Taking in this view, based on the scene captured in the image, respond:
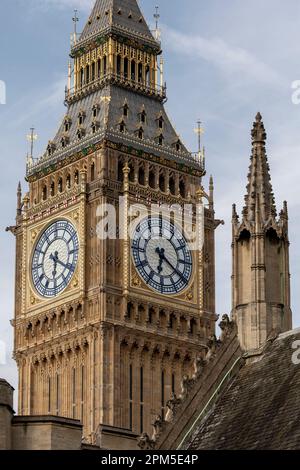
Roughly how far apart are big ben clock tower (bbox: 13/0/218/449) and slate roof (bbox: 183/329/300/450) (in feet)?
131

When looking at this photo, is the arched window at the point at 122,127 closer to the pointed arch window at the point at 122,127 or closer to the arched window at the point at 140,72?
the pointed arch window at the point at 122,127

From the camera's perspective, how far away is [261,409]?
47500mm

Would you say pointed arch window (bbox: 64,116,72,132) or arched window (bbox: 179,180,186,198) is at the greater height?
pointed arch window (bbox: 64,116,72,132)

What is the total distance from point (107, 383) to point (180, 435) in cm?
4203

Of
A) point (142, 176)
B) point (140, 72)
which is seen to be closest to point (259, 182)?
point (142, 176)

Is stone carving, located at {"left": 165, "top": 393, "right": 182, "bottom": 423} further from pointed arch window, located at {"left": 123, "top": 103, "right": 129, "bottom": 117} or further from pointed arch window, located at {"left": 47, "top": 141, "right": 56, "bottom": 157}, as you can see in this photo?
pointed arch window, located at {"left": 47, "top": 141, "right": 56, "bottom": 157}

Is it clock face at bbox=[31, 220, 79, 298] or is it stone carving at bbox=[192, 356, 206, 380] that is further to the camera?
clock face at bbox=[31, 220, 79, 298]

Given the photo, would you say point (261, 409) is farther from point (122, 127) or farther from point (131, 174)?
point (122, 127)

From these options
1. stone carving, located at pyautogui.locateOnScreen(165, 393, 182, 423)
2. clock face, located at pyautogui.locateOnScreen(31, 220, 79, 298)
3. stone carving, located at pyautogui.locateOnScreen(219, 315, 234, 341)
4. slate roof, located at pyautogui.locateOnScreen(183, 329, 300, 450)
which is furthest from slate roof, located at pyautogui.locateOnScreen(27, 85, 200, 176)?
slate roof, located at pyautogui.locateOnScreen(183, 329, 300, 450)

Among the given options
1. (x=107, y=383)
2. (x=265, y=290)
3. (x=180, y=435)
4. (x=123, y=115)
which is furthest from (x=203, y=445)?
(x=123, y=115)

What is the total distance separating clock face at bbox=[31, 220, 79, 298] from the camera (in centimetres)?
9556

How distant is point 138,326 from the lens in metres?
94.2

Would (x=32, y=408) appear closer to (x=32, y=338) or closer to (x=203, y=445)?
(x=32, y=338)

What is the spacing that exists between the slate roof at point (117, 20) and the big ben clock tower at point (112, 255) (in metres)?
0.17
